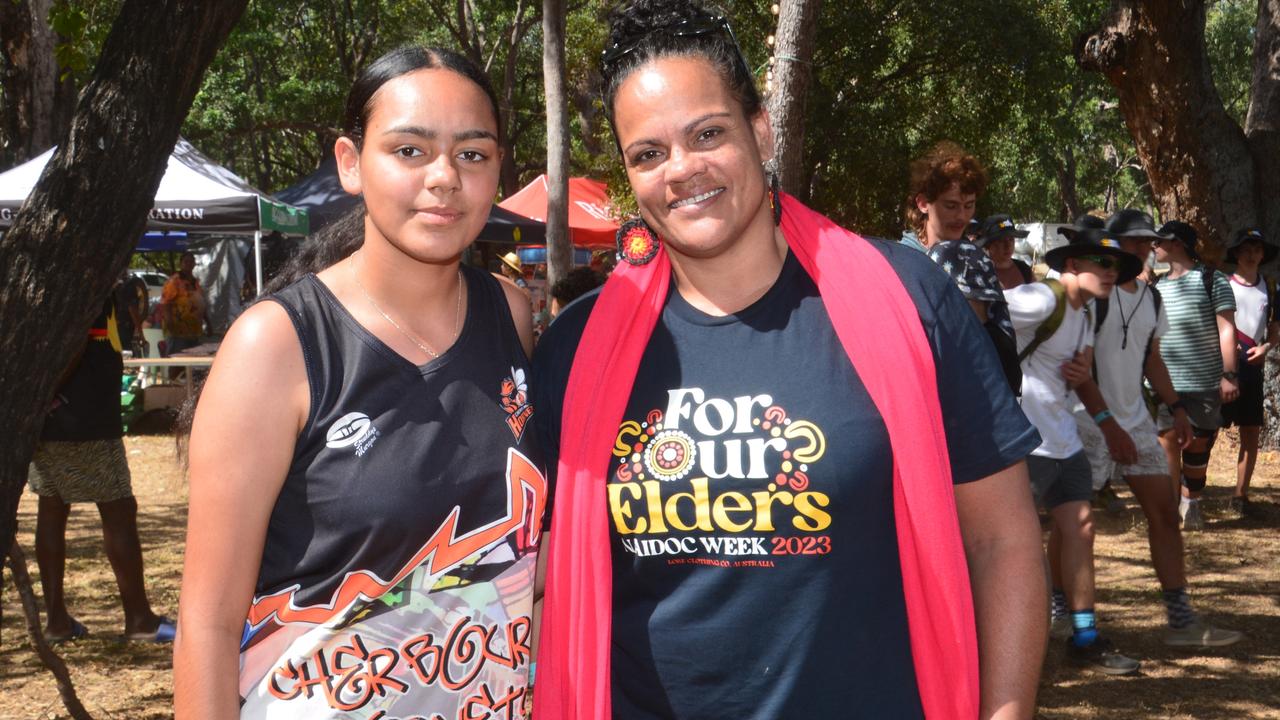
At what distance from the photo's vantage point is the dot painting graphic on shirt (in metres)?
1.86

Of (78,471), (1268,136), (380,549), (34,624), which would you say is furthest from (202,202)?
(1268,136)

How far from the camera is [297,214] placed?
12.6 meters

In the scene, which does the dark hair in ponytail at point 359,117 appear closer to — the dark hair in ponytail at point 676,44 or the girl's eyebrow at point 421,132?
the girl's eyebrow at point 421,132

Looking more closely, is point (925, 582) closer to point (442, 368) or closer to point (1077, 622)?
point (442, 368)

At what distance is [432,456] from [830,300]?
719 mm

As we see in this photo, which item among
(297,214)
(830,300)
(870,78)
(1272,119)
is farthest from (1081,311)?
(870,78)

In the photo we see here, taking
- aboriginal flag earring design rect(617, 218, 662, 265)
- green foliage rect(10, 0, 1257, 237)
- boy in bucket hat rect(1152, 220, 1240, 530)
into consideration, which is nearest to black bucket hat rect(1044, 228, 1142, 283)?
green foliage rect(10, 0, 1257, 237)

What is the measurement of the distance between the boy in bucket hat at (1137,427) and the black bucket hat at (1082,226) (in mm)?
235

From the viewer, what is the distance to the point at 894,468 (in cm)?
188

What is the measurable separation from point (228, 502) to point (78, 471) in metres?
4.91

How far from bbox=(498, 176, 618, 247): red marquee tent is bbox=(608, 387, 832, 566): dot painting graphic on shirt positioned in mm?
15830

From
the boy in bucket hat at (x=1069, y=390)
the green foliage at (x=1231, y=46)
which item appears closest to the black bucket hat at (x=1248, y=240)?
the boy in bucket hat at (x=1069, y=390)

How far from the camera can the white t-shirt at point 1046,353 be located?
5441 mm

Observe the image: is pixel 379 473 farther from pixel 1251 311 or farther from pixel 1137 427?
pixel 1251 311
